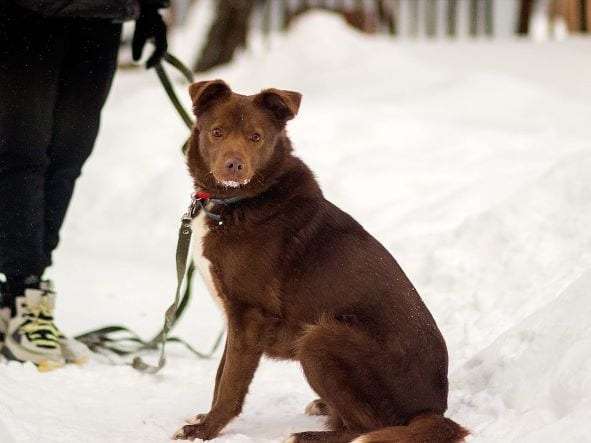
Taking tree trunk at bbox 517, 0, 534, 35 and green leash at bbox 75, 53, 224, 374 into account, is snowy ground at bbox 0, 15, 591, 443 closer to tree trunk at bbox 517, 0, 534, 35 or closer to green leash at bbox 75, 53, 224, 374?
green leash at bbox 75, 53, 224, 374

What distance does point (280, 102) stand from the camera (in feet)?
10.3

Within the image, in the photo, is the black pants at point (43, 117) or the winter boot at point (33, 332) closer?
the black pants at point (43, 117)

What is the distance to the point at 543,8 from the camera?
1859 centimetres

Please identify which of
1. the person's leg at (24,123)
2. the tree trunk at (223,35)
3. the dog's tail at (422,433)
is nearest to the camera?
the dog's tail at (422,433)

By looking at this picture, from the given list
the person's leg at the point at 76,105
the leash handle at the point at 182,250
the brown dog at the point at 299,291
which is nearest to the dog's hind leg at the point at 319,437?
the brown dog at the point at 299,291

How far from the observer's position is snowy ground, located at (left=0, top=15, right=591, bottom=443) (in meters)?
3.03

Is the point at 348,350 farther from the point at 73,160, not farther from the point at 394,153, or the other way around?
the point at 394,153

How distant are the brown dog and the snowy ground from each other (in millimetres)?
246

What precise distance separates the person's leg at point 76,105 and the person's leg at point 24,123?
0.37 ft

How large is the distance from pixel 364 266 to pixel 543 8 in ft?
56.0

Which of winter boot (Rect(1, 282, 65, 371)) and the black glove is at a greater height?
the black glove

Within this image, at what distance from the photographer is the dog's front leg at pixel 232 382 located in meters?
3.00

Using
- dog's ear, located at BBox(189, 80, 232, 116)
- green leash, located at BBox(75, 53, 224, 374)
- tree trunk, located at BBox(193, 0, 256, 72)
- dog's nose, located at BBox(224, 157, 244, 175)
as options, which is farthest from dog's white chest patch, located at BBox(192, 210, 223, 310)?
tree trunk, located at BBox(193, 0, 256, 72)

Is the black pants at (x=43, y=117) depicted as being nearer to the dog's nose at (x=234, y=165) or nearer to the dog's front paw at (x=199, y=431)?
the dog's nose at (x=234, y=165)
